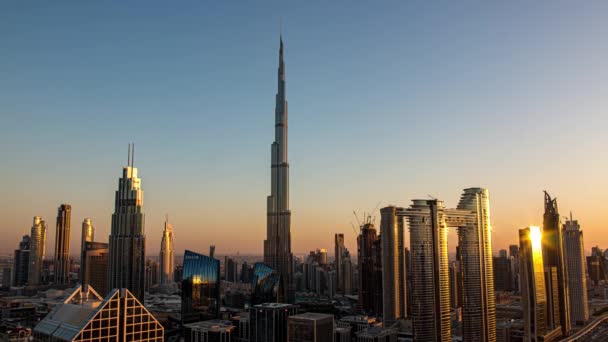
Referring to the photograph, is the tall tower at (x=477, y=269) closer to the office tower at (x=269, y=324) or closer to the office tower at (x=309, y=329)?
the office tower at (x=309, y=329)

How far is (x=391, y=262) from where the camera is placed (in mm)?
155375

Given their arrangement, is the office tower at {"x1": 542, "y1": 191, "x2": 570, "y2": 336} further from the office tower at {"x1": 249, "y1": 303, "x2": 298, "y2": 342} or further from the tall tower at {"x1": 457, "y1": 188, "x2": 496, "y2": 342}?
the office tower at {"x1": 249, "y1": 303, "x2": 298, "y2": 342}

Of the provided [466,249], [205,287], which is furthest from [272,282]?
[466,249]

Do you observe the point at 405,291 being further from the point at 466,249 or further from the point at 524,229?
the point at 524,229

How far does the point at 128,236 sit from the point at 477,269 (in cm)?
11122

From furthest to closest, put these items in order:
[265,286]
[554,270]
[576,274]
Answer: [265,286] → [576,274] → [554,270]

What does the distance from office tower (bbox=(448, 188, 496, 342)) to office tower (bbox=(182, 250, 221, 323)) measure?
7410 centimetres

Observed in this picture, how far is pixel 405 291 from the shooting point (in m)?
163

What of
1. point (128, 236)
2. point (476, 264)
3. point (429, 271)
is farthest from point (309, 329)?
point (128, 236)

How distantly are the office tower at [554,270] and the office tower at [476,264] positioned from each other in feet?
57.7

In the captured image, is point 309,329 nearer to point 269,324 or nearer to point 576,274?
point 269,324

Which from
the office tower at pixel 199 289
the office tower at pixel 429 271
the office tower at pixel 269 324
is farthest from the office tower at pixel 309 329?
the office tower at pixel 199 289

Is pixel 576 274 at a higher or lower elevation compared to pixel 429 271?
lower

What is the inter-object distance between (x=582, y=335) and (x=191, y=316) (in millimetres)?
106912
